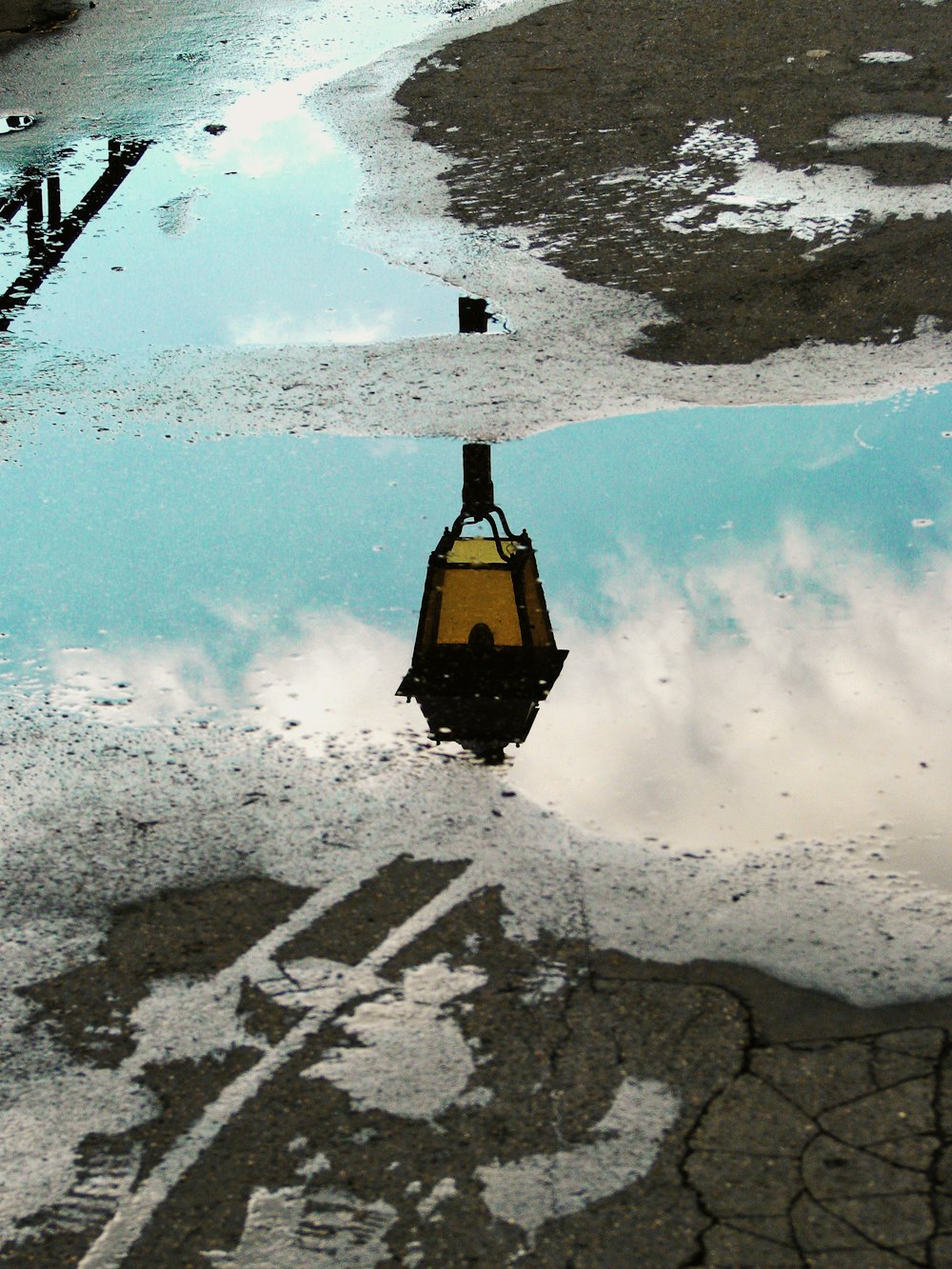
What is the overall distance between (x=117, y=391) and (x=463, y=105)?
4.26m

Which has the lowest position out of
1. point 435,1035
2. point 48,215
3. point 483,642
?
point 483,642

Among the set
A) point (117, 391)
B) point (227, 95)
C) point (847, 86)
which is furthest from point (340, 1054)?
point (227, 95)

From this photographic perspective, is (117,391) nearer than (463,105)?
Yes

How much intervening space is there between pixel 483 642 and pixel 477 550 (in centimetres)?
46

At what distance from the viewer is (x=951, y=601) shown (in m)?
4.67

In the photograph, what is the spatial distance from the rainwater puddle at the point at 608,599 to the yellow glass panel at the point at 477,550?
103mm

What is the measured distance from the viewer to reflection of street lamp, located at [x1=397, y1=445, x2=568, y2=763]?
14.1 feet

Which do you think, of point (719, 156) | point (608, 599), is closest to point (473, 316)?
point (719, 156)

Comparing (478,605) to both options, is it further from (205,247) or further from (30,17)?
(30,17)

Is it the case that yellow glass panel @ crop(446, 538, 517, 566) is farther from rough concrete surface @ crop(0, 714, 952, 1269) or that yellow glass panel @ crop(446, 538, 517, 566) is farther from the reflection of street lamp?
rough concrete surface @ crop(0, 714, 952, 1269)

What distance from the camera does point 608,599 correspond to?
15.6ft

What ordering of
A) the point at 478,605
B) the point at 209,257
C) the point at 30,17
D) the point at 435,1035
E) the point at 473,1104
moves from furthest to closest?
the point at 30,17
the point at 209,257
the point at 478,605
the point at 435,1035
the point at 473,1104

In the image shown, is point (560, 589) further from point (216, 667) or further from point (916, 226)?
point (916, 226)

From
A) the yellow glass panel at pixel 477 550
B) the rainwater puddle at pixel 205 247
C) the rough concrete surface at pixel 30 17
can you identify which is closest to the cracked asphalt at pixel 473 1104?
the yellow glass panel at pixel 477 550
